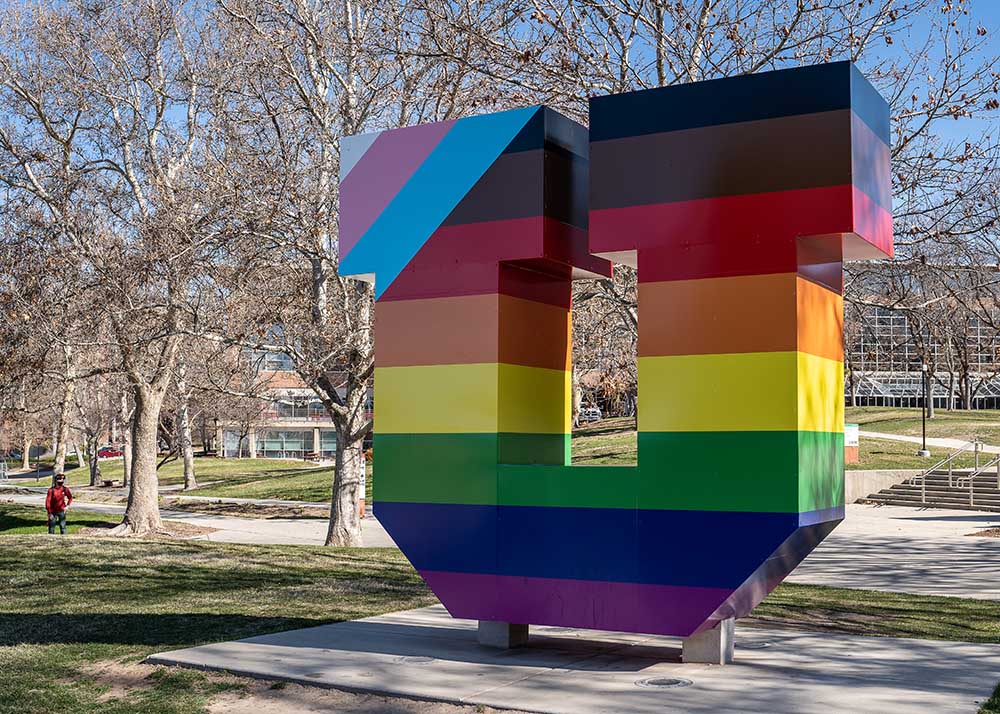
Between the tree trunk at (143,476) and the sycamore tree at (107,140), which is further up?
the sycamore tree at (107,140)

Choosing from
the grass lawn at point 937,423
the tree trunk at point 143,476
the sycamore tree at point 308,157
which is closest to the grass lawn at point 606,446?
the grass lawn at point 937,423

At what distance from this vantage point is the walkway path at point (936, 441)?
4247 cm

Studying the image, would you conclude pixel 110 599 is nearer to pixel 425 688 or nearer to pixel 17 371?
pixel 425 688

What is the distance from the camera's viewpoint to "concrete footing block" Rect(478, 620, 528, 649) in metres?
8.91

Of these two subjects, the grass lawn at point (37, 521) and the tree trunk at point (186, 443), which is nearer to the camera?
the grass lawn at point (37, 521)

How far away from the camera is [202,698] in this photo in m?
7.42

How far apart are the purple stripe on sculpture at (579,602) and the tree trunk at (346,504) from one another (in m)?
12.0

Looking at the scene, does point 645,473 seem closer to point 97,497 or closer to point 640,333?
point 640,333

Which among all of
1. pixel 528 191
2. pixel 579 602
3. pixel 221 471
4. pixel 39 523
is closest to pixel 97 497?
pixel 221 471

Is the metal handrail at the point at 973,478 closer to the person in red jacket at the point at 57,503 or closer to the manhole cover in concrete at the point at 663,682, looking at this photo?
the person in red jacket at the point at 57,503

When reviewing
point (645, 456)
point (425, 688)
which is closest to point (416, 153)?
point (645, 456)

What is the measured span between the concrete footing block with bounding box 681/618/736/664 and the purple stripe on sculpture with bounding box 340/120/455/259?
4274mm

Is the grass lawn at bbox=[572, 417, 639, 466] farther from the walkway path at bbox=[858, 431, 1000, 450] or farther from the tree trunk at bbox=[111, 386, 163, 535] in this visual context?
the tree trunk at bbox=[111, 386, 163, 535]

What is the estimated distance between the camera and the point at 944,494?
110 feet
